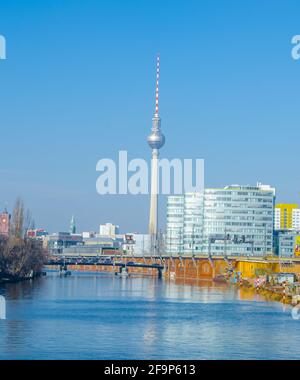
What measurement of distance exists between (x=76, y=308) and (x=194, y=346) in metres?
15.1

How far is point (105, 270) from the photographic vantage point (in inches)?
4892

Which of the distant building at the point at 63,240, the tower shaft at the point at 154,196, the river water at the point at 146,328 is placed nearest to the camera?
the river water at the point at 146,328

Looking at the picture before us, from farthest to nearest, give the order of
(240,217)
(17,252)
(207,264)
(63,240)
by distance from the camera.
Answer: (63,240)
(240,217)
(207,264)
(17,252)

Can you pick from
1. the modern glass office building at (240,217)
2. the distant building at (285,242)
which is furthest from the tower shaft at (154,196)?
the modern glass office building at (240,217)

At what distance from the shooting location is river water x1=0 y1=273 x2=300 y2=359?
27078 millimetres

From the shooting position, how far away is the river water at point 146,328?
2708 cm

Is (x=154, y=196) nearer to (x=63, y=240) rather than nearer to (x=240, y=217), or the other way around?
(x=63, y=240)

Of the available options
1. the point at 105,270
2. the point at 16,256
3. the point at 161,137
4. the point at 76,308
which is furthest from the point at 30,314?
the point at 161,137

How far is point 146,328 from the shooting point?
33750 millimetres

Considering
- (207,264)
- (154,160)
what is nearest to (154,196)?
(154,160)

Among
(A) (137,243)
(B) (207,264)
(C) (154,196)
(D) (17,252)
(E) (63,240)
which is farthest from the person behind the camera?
(E) (63,240)

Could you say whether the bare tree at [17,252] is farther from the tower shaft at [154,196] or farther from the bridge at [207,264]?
the tower shaft at [154,196]

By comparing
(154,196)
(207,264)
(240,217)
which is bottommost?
(207,264)

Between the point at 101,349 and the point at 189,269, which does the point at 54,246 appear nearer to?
the point at 189,269
